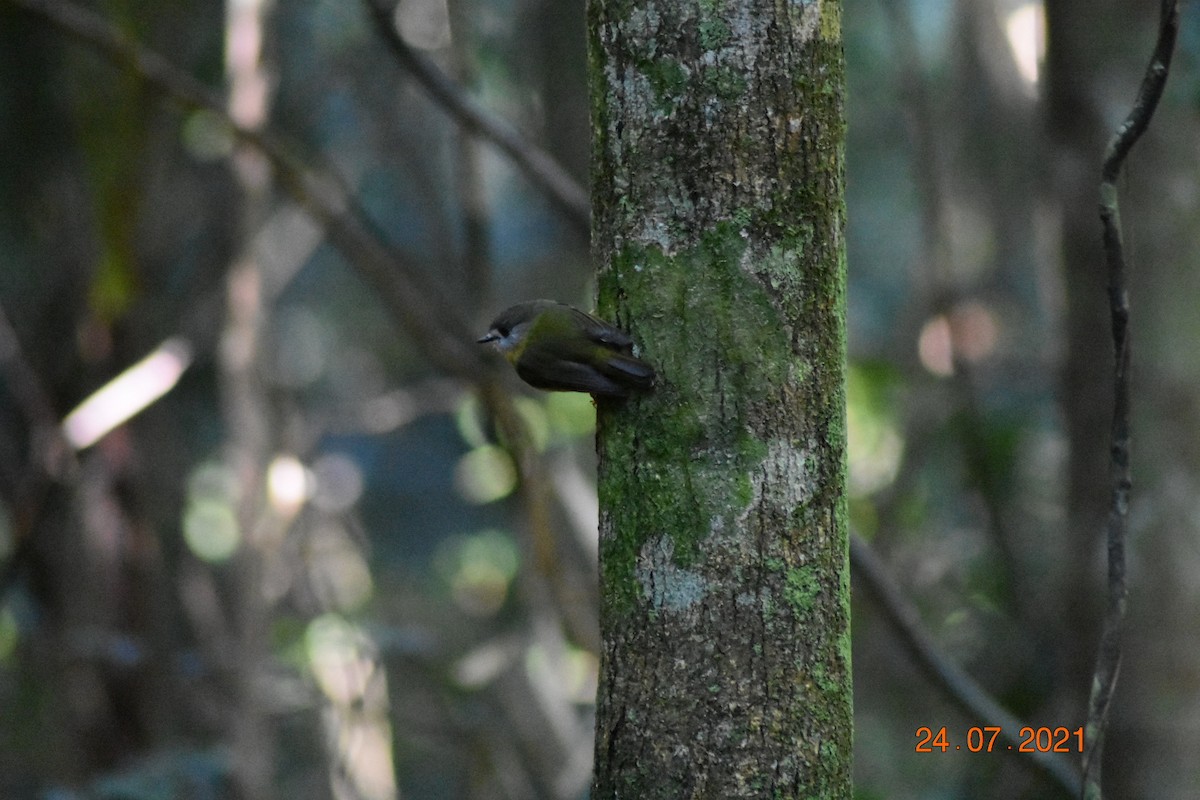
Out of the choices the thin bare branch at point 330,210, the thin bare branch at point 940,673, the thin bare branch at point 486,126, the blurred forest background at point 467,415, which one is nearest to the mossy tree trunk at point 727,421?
the thin bare branch at point 940,673

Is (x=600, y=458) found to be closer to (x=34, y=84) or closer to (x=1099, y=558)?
(x=1099, y=558)

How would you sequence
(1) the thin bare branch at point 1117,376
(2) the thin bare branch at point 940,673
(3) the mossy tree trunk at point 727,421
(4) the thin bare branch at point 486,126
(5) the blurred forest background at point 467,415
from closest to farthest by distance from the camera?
(3) the mossy tree trunk at point 727,421
(1) the thin bare branch at point 1117,376
(2) the thin bare branch at point 940,673
(4) the thin bare branch at point 486,126
(5) the blurred forest background at point 467,415

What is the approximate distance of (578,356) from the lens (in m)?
2.04

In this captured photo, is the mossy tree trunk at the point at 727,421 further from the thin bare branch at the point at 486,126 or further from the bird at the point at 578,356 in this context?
the thin bare branch at the point at 486,126

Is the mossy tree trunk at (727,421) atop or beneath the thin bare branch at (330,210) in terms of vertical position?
beneath

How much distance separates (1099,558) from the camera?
4.20 meters

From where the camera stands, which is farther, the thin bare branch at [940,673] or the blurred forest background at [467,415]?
the blurred forest background at [467,415]

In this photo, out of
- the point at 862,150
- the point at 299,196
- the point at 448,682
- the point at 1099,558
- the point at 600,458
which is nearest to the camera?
the point at 600,458

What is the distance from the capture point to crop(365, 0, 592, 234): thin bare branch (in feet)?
13.6

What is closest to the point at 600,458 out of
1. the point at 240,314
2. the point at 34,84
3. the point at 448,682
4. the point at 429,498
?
the point at 240,314

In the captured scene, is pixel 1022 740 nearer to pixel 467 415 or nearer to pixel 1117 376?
pixel 1117 376

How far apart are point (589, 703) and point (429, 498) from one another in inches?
230

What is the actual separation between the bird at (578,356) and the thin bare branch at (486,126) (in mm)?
1787

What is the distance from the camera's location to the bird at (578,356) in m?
2.00
